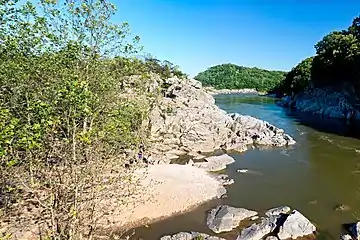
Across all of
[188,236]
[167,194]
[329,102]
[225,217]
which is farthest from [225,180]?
[329,102]

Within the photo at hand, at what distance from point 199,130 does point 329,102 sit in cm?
4146

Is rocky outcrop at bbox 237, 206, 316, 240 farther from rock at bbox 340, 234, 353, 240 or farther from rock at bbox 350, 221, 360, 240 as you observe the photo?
rock at bbox 350, 221, 360, 240

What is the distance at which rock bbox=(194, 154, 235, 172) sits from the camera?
2988 cm

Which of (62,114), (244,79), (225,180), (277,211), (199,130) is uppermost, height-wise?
(244,79)

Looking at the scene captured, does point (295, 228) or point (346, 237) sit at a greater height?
point (295, 228)

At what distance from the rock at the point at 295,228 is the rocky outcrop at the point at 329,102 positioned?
47.6 meters

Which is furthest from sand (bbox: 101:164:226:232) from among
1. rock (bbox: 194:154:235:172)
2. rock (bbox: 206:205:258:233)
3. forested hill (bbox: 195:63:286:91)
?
forested hill (bbox: 195:63:286:91)

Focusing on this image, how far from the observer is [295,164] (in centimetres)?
3212

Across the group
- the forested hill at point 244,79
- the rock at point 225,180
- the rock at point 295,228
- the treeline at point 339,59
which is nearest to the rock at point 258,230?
the rock at point 295,228

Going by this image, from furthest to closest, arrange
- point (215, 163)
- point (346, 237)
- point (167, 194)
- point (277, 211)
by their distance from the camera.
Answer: point (215, 163) < point (167, 194) < point (277, 211) < point (346, 237)

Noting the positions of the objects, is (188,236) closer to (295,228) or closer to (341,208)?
(295,228)

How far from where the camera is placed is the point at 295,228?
1734cm

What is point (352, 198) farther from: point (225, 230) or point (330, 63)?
point (330, 63)

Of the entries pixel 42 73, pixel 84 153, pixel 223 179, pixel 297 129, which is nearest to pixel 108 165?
pixel 84 153
